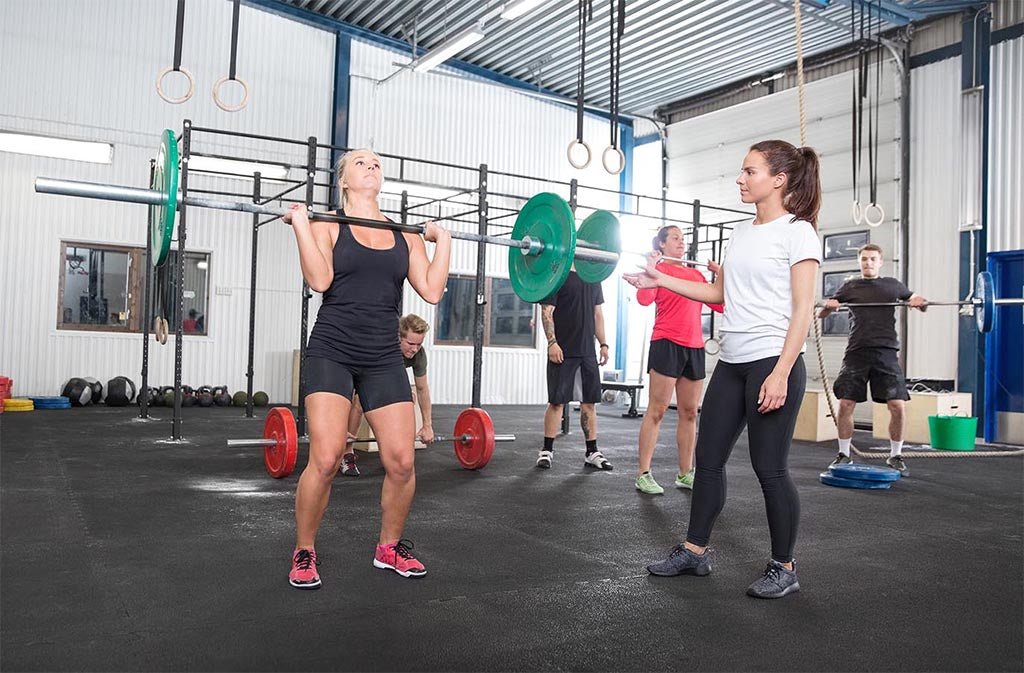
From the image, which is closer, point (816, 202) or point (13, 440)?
point (816, 202)

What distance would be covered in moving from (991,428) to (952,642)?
6.12m

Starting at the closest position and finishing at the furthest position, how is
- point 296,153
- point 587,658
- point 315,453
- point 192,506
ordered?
point 587,658
point 315,453
point 192,506
point 296,153

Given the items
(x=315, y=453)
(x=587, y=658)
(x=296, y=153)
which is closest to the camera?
(x=587, y=658)

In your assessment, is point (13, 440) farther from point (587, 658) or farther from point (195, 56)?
point (195, 56)

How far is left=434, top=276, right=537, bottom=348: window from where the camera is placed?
32.1ft

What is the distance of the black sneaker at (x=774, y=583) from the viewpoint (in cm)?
204

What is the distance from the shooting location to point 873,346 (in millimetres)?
4328

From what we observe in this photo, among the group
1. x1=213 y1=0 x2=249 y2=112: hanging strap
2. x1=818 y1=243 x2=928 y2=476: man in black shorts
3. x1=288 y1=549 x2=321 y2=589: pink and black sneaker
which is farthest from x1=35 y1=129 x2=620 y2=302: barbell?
x1=818 y1=243 x2=928 y2=476: man in black shorts

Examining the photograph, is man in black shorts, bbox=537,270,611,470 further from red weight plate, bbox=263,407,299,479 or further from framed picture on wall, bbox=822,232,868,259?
framed picture on wall, bbox=822,232,868,259

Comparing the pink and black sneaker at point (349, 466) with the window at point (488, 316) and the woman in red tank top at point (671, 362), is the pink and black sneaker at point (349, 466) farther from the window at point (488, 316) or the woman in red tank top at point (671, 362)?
the window at point (488, 316)

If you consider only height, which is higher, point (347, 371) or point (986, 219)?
point (986, 219)

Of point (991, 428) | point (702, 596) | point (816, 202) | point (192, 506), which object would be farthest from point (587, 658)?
point (991, 428)

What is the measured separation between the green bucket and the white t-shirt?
15.4ft

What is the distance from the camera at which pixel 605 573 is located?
2248 millimetres
